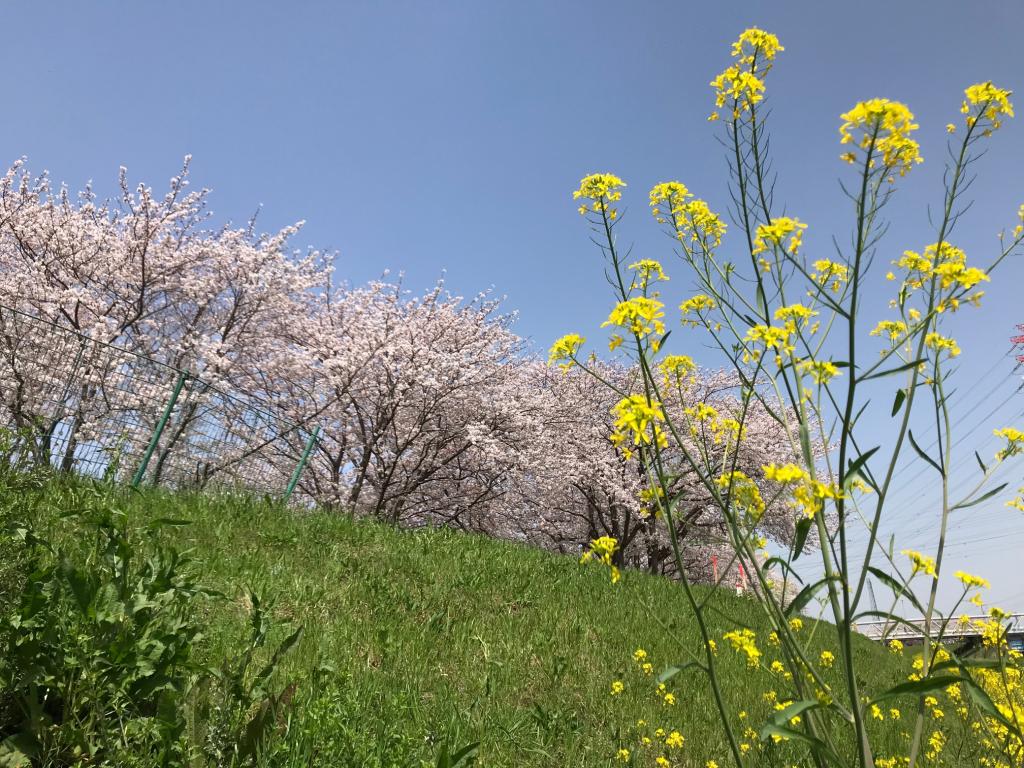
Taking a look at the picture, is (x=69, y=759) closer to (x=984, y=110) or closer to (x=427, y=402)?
(x=984, y=110)

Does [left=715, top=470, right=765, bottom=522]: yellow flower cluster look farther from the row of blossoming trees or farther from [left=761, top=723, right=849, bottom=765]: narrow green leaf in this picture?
the row of blossoming trees

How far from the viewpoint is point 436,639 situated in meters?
3.85

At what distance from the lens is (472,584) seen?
529cm

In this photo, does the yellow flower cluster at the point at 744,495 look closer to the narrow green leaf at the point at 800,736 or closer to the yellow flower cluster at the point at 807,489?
the yellow flower cluster at the point at 807,489

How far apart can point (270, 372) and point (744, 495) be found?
12.9m

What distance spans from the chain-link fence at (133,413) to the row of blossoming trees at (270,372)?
0.03m

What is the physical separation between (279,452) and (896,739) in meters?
8.38

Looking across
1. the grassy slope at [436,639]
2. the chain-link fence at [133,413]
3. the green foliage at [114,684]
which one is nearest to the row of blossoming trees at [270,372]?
the chain-link fence at [133,413]

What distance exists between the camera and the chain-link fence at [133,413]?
284 inches

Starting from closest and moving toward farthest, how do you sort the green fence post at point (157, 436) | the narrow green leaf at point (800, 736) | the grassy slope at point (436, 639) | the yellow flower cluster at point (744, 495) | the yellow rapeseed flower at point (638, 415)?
the narrow green leaf at point (800, 736) → the yellow rapeseed flower at point (638, 415) → the yellow flower cluster at point (744, 495) → the grassy slope at point (436, 639) → the green fence post at point (157, 436)

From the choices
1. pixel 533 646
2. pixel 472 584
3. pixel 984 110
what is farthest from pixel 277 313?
pixel 984 110

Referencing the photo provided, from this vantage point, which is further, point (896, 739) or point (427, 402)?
point (427, 402)

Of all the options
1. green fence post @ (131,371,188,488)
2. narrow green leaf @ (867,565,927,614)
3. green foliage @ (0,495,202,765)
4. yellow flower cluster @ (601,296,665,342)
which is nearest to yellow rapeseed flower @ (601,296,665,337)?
yellow flower cluster @ (601,296,665,342)

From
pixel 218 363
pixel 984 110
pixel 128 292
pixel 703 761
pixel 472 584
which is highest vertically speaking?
pixel 128 292
